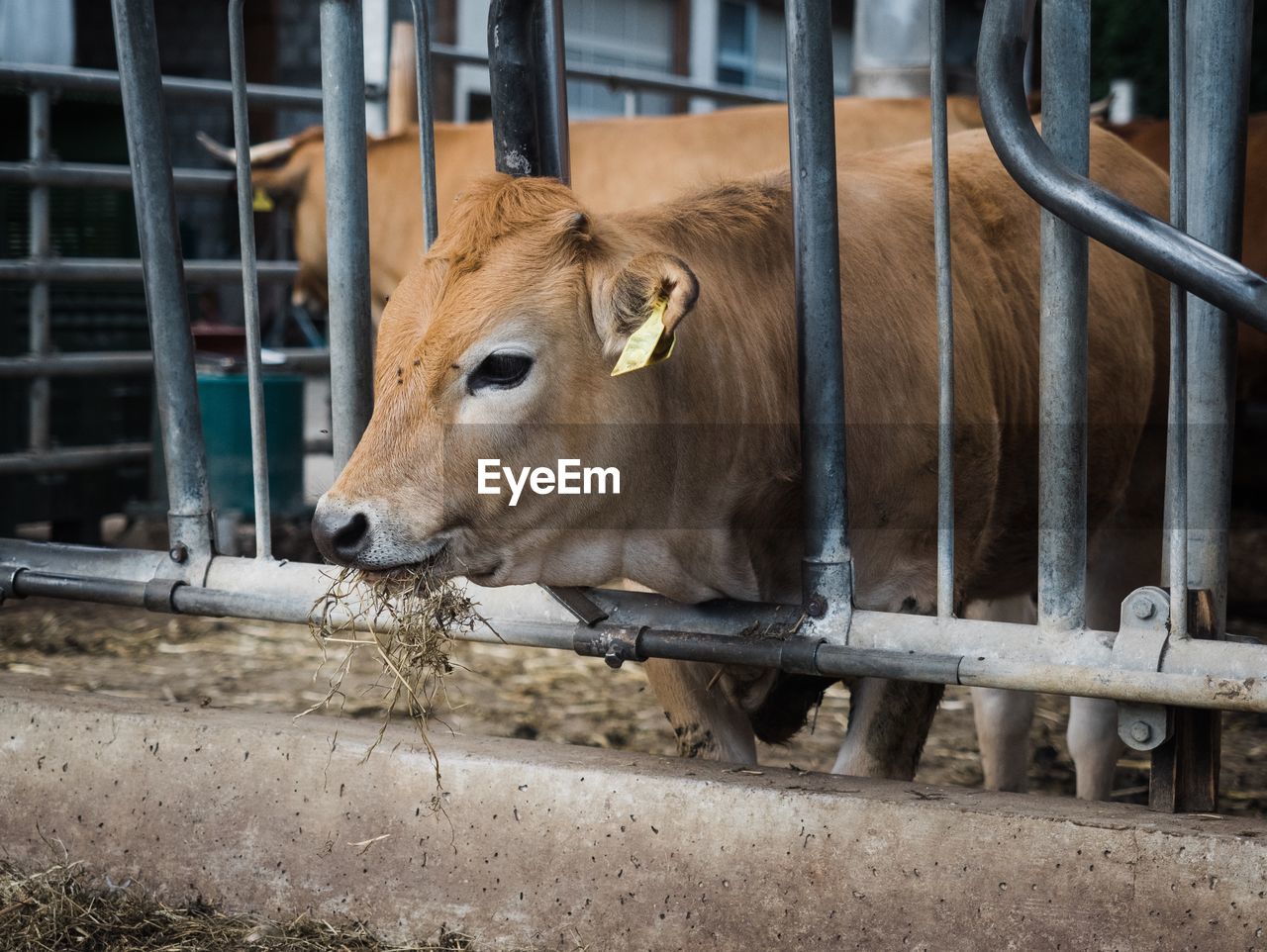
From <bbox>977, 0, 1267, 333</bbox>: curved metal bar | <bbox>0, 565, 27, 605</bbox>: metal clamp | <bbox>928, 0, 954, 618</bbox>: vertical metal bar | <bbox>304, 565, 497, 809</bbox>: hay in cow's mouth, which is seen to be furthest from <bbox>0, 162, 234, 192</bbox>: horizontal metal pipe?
<bbox>977, 0, 1267, 333</bbox>: curved metal bar

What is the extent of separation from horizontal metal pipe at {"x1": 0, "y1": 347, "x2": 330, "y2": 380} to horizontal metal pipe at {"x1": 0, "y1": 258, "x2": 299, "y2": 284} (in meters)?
0.33

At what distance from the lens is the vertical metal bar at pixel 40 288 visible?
6.00m

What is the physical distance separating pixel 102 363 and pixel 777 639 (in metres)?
4.77

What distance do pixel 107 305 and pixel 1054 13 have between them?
5.45 meters

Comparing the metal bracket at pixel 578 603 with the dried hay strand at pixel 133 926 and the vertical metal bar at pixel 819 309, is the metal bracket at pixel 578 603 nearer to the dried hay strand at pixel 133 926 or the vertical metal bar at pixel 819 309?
the vertical metal bar at pixel 819 309

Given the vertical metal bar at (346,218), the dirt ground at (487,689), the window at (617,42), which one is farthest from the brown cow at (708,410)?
the window at (617,42)

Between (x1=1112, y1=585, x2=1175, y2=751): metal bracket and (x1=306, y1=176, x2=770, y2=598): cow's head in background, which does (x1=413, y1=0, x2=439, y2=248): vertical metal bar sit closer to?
(x1=306, y1=176, x2=770, y2=598): cow's head in background

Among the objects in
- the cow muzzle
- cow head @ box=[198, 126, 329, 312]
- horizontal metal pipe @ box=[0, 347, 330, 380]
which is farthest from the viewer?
cow head @ box=[198, 126, 329, 312]

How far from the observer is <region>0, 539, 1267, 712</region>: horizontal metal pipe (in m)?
2.09

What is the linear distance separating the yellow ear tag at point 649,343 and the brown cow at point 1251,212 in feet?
14.6

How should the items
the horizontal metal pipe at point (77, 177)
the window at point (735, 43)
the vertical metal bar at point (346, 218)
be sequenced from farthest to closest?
the window at point (735, 43)
the horizontal metal pipe at point (77, 177)
the vertical metal bar at point (346, 218)

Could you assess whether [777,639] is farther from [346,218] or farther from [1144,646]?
[346,218]

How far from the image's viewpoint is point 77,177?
6.16 meters

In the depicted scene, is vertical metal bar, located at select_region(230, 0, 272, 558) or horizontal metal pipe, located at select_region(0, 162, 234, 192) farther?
horizontal metal pipe, located at select_region(0, 162, 234, 192)
